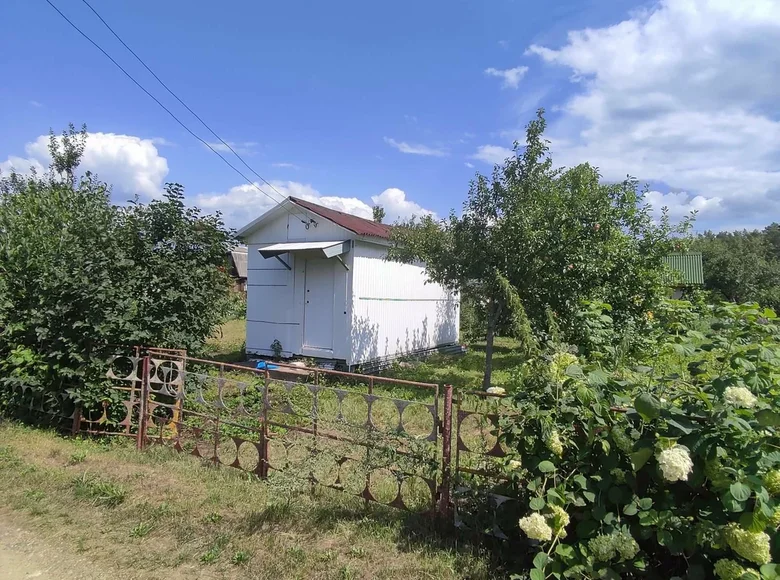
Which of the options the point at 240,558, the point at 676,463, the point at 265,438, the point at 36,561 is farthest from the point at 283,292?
the point at 676,463

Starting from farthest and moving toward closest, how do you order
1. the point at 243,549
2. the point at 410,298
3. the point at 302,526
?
1. the point at 410,298
2. the point at 302,526
3. the point at 243,549

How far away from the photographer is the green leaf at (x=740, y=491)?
1.68m

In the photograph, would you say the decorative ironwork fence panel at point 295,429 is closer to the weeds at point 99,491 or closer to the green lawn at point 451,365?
the weeds at point 99,491

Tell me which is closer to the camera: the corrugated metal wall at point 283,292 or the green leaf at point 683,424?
the green leaf at point 683,424

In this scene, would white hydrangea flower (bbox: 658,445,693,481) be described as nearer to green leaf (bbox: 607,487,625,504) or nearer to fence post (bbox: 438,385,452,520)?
green leaf (bbox: 607,487,625,504)

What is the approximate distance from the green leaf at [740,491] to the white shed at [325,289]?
7.46 metres

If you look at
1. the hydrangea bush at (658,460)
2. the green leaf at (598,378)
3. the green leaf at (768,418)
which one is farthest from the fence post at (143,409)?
the green leaf at (768,418)

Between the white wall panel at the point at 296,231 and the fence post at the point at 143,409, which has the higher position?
the white wall panel at the point at 296,231

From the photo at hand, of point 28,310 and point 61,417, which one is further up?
point 28,310

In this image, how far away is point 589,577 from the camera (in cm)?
199

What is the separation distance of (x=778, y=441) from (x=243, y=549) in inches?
112

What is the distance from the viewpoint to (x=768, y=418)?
1.71 m

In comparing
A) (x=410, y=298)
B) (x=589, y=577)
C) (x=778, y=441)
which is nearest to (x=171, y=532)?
(x=589, y=577)

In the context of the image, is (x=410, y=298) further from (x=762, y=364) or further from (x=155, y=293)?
(x=762, y=364)
